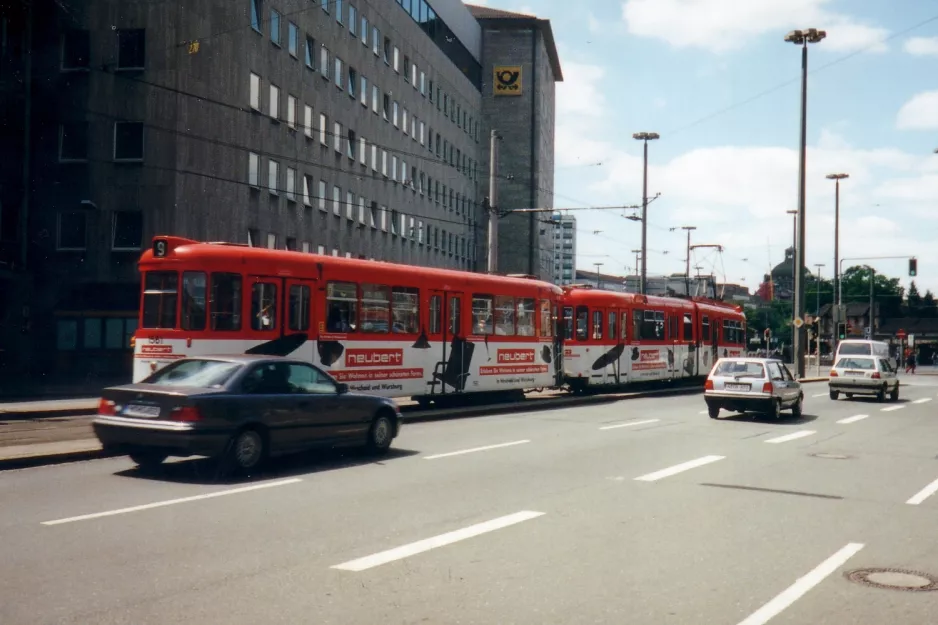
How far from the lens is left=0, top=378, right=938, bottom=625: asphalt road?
20.4 feet

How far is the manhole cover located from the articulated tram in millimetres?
12705

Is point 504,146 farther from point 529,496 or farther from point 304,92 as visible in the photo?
point 529,496

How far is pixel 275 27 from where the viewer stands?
143 ft

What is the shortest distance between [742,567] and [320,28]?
4399 centimetres

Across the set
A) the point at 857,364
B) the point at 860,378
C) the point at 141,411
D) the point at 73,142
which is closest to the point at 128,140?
the point at 73,142

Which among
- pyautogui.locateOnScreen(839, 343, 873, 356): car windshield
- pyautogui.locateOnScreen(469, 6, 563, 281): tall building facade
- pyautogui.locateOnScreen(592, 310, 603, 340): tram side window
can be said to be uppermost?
pyautogui.locateOnScreen(469, 6, 563, 281): tall building facade

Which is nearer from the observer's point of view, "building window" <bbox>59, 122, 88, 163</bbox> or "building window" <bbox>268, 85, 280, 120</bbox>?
"building window" <bbox>59, 122, 88, 163</bbox>

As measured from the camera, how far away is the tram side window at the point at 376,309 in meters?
21.0

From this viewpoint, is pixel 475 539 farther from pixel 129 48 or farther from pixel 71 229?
pixel 129 48

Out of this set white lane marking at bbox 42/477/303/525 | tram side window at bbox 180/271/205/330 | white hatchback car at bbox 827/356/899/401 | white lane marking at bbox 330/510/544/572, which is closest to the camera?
white lane marking at bbox 330/510/544/572

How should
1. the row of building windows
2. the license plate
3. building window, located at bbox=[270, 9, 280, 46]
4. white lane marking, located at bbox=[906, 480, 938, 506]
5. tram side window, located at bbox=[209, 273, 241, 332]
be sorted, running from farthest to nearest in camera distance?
the row of building windows, building window, located at bbox=[270, 9, 280, 46], tram side window, located at bbox=[209, 273, 241, 332], the license plate, white lane marking, located at bbox=[906, 480, 938, 506]

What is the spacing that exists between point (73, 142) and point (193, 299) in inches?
908

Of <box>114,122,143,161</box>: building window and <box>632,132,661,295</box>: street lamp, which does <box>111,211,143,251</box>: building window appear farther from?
<box>632,132,661,295</box>: street lamp

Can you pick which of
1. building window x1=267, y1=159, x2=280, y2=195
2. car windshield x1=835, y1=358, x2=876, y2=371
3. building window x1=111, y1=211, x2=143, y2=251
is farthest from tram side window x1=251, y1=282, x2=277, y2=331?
building window x1=267, y1=159, x2=280, y2=195
